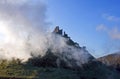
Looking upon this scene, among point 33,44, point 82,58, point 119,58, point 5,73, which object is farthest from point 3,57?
point 119,58

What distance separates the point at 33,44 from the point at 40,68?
15.9m

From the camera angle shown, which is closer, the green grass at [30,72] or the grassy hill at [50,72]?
the green grass at [30,72]

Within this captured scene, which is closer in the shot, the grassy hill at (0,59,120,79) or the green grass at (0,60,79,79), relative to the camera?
the green grass at (0,60,79,79)

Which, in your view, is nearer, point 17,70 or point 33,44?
point 17,70

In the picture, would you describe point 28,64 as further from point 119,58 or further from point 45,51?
point 119,58

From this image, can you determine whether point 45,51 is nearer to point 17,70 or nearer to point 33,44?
point 33,44

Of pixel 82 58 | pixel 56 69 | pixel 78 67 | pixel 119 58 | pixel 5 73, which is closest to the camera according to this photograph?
pixel 5 73

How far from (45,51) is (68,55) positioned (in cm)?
876

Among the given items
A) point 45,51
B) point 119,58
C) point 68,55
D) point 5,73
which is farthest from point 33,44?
point 119,58

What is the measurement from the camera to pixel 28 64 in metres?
120

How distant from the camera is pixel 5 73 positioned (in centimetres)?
10794

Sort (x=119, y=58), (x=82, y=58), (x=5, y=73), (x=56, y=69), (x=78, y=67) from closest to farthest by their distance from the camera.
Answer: (x=5, y=73) < (x=56, y=69) < (x=78, y=67) < (x=82, y=58) < (x=119, y=58)

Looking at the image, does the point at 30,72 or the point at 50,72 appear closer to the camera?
the point at 30,72

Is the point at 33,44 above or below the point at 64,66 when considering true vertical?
above
